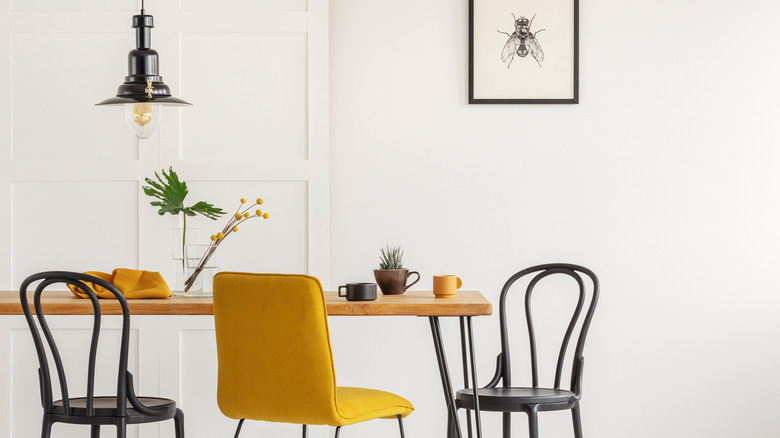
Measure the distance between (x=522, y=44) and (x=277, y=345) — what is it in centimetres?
173

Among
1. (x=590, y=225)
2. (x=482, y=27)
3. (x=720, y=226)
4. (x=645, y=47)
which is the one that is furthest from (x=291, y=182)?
(x=720, y=226)

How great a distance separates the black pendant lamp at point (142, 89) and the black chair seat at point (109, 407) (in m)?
0.81

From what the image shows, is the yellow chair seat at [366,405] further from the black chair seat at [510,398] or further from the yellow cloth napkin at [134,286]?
the yellow cloth napkin at [134,286]

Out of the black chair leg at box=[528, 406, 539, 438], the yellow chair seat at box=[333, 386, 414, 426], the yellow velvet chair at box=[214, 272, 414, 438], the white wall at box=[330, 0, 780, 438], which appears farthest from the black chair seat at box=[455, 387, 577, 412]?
the white wall at box=[330, 0, 780, 438]

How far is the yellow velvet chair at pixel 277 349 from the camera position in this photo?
2.25 metres

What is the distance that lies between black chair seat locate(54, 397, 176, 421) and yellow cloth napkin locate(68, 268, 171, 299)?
315 millimetres

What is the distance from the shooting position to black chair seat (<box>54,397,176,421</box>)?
2.43 metres

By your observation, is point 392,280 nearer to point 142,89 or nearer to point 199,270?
point 199,270

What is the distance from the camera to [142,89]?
2535 mm

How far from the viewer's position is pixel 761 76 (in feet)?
11.2

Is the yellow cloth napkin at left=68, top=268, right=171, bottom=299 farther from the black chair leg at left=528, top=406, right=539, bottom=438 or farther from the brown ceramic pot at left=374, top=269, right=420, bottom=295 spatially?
the black chair leg at left=528, top=406, right=539, bottom=438

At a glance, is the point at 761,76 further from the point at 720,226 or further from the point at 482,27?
the point at 482,27

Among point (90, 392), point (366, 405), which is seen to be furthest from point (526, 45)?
point (90, 392)

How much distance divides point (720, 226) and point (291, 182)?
5.66ft
